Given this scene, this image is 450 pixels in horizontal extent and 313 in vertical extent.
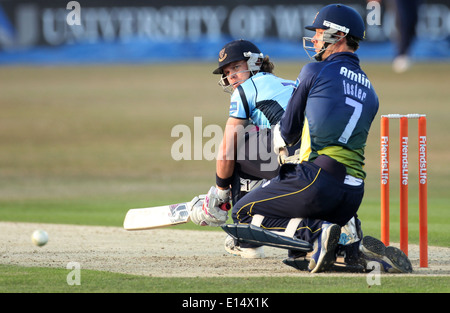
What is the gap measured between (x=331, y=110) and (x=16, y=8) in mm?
23372

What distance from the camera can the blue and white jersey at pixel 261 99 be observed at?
565 centimetres

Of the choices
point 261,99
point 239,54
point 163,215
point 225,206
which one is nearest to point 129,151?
point 163,215

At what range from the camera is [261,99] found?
5.72 m

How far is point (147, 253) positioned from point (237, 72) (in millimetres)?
1690

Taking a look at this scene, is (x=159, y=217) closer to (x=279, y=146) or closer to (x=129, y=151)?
(x=279, y=146)

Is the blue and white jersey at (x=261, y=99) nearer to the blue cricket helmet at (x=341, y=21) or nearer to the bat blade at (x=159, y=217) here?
the blue cricket helmet at (x=341, y=21)

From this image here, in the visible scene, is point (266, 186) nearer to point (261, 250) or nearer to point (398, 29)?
point (261, 250)

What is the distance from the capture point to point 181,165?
1677 centimetres

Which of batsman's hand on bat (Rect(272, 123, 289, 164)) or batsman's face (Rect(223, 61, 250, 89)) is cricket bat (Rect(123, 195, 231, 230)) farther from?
batsman's face (Rect(223, 61, 250, 89))

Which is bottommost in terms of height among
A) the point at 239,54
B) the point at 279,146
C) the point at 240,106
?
the point at 279,146

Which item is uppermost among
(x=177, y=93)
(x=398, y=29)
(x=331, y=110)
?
(x=331, y=110)

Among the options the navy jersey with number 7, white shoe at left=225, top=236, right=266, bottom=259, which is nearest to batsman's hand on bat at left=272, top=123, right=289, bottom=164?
the navy jersey with number 7
